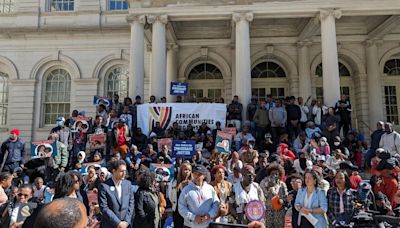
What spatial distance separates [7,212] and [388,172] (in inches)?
251

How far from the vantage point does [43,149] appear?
37.1ft

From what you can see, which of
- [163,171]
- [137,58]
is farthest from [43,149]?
[137,58]

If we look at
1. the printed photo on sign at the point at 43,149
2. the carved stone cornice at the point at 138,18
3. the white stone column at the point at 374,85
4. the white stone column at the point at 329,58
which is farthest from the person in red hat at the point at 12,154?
the white stone column at the point at 374,85

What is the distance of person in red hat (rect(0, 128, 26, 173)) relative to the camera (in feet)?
35.3

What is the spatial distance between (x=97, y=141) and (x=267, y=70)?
11.6m

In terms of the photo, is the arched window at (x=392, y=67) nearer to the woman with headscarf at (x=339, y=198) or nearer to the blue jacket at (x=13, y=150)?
the woman with headscarf at (x=339, y=198)

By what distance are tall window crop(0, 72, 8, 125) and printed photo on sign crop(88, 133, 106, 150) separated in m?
11.9

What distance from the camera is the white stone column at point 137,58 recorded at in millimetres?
16450

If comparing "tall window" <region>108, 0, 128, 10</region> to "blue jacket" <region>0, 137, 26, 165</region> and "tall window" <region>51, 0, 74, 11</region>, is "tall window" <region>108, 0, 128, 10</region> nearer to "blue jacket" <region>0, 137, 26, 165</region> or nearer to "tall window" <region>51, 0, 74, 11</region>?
"tall window" <region>51, 0, 74, 11</region>

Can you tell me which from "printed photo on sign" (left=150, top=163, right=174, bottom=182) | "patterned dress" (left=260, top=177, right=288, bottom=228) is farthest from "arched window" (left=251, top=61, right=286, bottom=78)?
"patterned dress" (left=260, top=177, right=288, bottom=228)

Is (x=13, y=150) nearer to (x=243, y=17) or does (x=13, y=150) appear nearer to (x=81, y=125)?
(x=81, y=125)

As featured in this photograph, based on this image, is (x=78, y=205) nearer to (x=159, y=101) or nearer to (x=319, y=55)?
(x=159, y=101)

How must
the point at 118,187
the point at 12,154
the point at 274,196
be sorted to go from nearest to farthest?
the point at 118,187 → the point at 274,196 → the point at 12,154

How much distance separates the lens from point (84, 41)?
72.3 ft
